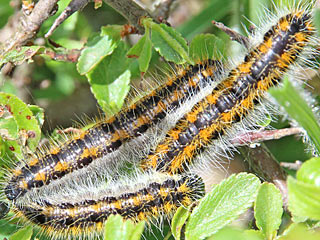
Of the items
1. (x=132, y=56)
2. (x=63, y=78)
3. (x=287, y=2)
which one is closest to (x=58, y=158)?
(x=132, y=56)

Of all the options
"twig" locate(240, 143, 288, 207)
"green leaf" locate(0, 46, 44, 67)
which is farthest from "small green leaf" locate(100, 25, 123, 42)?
"twig" locate(240, 143, 288, 207)

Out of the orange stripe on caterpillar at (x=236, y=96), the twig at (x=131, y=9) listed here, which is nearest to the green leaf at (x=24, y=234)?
the orange stripe on caterpillar at (x=236, y=96)

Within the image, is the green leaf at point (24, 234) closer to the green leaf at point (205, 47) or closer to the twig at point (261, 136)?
the twig at point (261, 136)

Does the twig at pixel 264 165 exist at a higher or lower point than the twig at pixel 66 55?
lower

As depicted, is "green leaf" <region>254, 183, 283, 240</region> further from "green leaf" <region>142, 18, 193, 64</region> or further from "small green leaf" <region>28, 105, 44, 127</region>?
"small green leaf" <region>28, 105, 44, 127</region>

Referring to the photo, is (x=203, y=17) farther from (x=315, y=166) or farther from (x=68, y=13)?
(x=315, y=166)
